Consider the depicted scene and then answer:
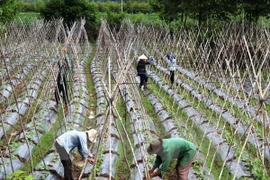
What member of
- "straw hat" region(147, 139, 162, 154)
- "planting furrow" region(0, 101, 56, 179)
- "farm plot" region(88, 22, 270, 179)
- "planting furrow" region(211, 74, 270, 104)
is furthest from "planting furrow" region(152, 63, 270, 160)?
"planting furrow" region(0, 101, 56, 179)

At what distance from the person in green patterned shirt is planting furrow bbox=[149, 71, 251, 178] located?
56cm

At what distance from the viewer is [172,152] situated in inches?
191

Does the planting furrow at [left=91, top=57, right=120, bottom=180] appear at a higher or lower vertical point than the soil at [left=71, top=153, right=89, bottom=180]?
higher

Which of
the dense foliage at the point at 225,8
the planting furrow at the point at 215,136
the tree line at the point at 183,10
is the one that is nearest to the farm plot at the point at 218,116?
the planting furrow at the point at 215,136

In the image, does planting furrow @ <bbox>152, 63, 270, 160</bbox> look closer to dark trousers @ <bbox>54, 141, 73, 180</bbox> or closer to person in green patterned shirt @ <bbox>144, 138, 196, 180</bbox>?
person in green patterned shirt @ <bbox>144, 138, 196, 180</bbox>

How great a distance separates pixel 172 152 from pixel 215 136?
2.88 meters

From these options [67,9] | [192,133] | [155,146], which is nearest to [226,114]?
[192,133]

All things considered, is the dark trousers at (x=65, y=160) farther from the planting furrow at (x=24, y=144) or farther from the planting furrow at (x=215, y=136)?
the planting furrow at (x=215, y=136)

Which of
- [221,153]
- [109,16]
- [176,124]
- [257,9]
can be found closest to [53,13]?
[109,16]

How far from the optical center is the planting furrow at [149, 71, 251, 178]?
19.6 feet

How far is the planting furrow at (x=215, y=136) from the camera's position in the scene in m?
5.98

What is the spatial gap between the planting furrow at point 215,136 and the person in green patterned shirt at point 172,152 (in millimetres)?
556

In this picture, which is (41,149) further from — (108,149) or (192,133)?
(192,133)

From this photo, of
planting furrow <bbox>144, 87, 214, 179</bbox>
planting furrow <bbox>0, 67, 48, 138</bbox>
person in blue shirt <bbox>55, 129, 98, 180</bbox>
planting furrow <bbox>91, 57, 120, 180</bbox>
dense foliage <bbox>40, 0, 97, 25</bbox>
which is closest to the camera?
person in blue shirt <bbox>55, 129, 98, 180</bbox>
